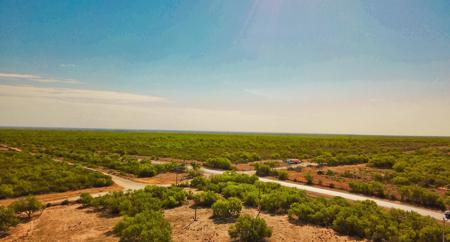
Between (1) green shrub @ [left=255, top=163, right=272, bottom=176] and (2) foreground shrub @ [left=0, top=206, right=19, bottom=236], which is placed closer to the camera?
(2) foreground shrub @ [left=0, top=206, right=19, bottom=236]

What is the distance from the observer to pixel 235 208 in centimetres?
1442

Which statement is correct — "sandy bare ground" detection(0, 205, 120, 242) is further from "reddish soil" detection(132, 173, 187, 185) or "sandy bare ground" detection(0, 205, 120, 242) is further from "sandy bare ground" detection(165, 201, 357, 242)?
"reddish soil" detection(132, 173, 187, 185)

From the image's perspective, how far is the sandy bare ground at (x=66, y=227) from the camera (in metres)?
11.5

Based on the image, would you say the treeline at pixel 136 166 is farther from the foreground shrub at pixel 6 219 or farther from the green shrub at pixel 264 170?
the foreground shrub at pixel 6 219

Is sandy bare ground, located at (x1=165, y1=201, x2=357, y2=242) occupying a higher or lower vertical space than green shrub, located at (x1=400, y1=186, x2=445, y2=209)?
lower

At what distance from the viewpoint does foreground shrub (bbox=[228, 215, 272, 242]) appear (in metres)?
11.2

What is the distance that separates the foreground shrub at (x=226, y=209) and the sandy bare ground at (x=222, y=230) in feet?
1.86

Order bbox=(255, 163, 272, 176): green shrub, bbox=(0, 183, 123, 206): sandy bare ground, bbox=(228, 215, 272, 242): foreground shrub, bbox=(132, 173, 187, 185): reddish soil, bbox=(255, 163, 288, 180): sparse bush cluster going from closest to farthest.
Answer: bbox=(228, 215, 272, 242): foreground shrub, bbox=(0, 183, 123, 206): sandy bare ground, bbox=(132, 173, 187, 185): reddish soil, bbox=(255, 163, 288, 180): sparse bush cluster, bbox=(255, 163, 272, 176): green shrub

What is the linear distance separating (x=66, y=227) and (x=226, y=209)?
8326mm

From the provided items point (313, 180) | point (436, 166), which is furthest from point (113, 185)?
point (436, 166)

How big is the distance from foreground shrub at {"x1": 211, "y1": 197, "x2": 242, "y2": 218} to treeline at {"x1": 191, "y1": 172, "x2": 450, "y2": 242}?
7.02 ft

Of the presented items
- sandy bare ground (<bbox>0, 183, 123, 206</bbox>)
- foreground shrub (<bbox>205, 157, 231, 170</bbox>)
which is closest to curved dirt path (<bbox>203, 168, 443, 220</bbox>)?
foreground shrub (<bbox>205, 157, 231, 170</bbox>)

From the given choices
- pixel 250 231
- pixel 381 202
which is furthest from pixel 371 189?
pixel 250 231

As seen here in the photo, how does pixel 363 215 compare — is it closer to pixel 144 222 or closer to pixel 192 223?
pixel 192 223
